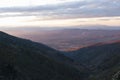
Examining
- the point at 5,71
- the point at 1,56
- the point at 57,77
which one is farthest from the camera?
the point at 57,77

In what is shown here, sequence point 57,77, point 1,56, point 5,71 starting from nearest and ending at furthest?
point 5,71 → point 1,56 → point 57,77

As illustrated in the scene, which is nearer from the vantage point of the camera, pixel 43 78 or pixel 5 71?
pixel 5 71

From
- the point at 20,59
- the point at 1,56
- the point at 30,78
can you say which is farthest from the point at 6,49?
the point at 30,78

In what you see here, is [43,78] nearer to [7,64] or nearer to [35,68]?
[35,68]

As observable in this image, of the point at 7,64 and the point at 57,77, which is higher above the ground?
the point at 7,64

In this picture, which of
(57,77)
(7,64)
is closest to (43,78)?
(57,77)

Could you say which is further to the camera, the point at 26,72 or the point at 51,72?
the point at 51,72

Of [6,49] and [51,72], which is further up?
[6,49]

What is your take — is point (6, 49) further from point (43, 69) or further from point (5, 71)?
point (5, 71)
